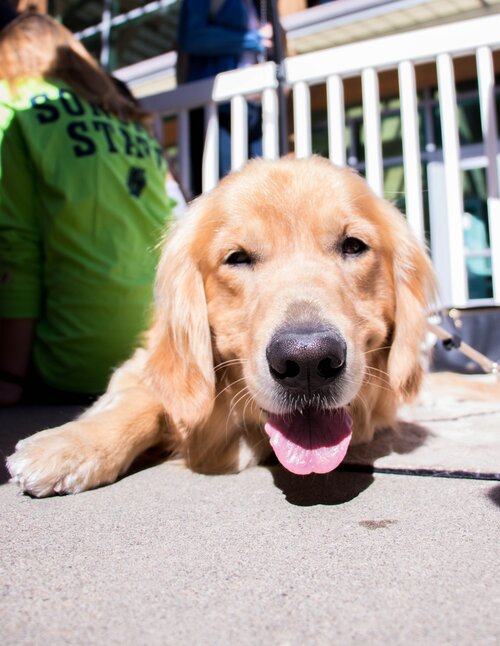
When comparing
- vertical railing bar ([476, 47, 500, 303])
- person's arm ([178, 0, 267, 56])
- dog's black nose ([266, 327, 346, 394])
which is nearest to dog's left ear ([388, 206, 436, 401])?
dog's black nose ([266, 327, 346, 394])

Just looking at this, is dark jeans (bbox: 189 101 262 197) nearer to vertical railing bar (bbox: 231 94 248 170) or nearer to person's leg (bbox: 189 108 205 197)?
person's leg (bbox: 189 108 205 197)

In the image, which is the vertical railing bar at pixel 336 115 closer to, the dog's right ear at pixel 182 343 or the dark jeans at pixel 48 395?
the dog's right ear at pixel 182 343

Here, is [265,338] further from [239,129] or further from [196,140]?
[196,140]

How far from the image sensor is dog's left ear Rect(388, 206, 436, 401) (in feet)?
7.12

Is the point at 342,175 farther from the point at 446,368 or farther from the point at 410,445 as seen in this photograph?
the point at 446,368

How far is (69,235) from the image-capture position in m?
3.17

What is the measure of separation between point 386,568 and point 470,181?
29.6 feet

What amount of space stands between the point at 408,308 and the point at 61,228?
1963 millimetres

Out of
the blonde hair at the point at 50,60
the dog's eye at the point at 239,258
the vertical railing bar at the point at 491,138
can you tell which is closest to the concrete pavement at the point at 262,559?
the dog's eye at the point at 239,258

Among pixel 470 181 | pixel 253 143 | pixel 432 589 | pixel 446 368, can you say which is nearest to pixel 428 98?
pixel 470 181

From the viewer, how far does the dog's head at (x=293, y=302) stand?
5.65ft

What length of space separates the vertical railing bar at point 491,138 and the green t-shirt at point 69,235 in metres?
2.72

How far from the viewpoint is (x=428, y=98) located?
338 inches

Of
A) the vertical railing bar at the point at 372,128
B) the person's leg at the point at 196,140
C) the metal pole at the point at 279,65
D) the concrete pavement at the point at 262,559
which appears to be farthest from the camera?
the person's leg at the point at 196,140
